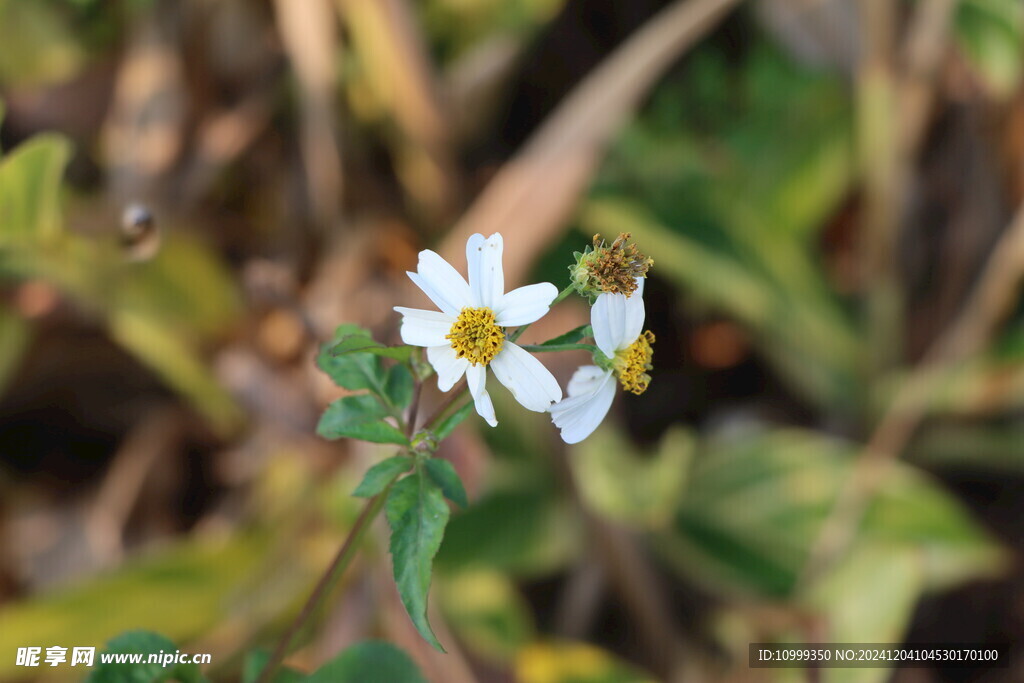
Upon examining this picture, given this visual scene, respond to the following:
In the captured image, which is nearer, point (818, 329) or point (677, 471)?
point (677, 471)

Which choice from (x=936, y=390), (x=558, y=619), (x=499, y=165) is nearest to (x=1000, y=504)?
(x=936, y=390)

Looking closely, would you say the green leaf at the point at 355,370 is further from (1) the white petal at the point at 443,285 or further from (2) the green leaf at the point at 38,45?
(2) the green leaf at the point at 38,45

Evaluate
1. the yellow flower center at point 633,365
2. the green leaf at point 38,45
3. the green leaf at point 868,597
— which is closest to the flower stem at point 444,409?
the yellow flower center at point 633,365

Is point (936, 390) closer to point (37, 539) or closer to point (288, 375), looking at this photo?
point (288, 375)

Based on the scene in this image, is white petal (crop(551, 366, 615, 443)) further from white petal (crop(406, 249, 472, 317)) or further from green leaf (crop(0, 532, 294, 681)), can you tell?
green leaf (crop(0, 532, 294, 681))

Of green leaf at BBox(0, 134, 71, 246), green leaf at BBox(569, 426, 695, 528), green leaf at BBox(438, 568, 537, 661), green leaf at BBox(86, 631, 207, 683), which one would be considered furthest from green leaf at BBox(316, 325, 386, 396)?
green leaf at BBox(438, 568, 537, 661)

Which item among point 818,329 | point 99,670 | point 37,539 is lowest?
point 99,670

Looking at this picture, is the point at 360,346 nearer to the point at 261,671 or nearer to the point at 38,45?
the point at 261,671
